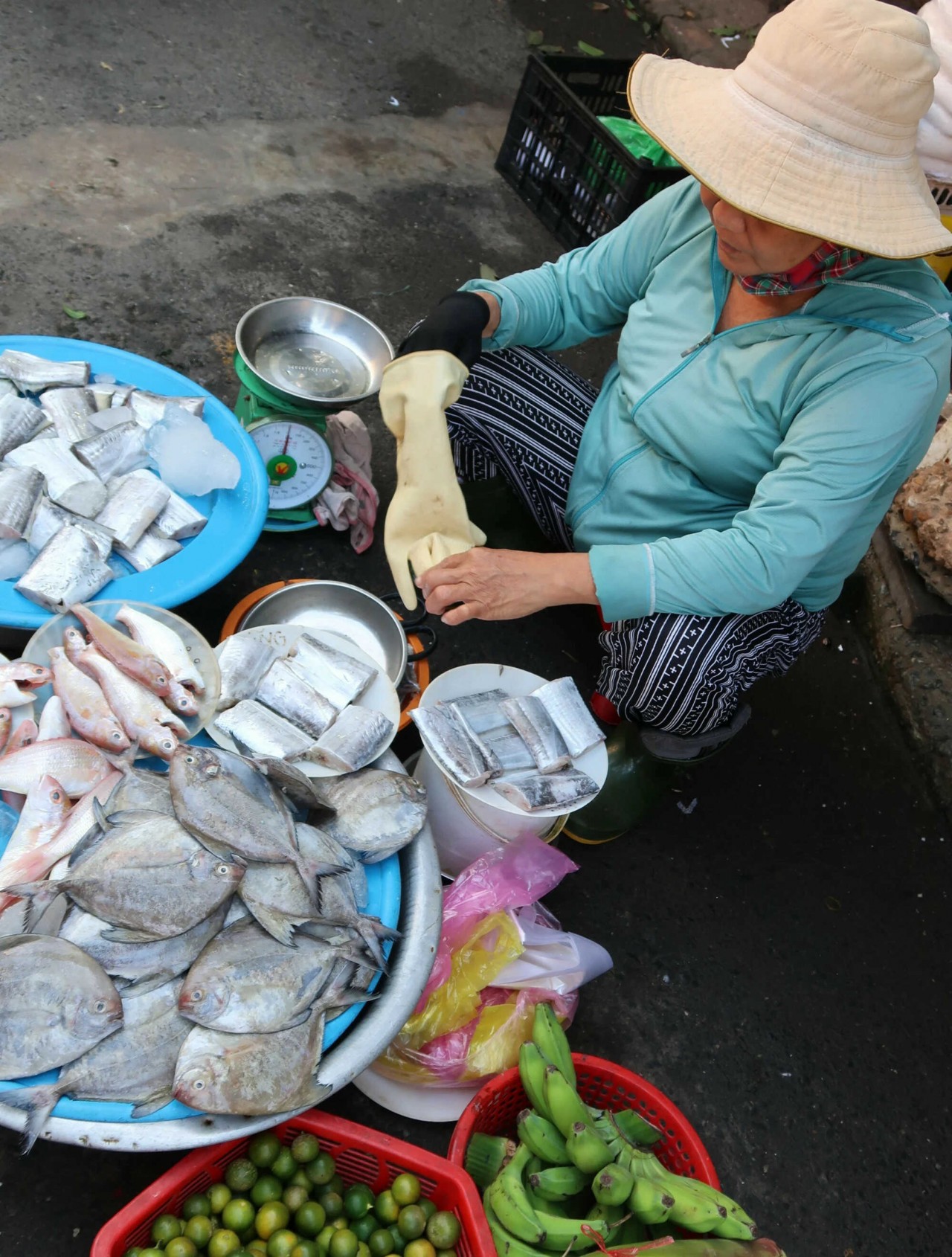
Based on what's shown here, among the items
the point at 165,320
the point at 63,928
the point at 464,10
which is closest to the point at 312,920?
the point at 63,928

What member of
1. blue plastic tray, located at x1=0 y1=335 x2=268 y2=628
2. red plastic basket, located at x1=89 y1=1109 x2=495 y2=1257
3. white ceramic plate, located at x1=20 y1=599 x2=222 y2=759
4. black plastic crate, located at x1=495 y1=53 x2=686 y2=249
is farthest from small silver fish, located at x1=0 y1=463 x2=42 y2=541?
black plastic crate, located at x1=495 y1=53 x2=686 y2=249

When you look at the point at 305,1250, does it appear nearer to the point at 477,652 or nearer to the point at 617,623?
the point at 617,623

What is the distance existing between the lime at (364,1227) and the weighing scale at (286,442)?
78.3 inches

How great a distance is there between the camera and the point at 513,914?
88.0 inches

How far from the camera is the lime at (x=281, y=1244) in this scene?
5.58ft

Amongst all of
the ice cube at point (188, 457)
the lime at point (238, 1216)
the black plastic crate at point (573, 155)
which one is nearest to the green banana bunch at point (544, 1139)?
the lime at point (238, 1216)

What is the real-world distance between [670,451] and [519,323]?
62 centimetres

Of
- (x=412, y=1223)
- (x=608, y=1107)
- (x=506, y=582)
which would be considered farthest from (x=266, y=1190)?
(x=506, y=582)

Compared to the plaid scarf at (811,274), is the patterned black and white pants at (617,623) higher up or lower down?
lower down

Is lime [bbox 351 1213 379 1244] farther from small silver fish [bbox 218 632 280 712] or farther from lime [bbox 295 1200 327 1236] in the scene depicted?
small silver fish [bbox 218 632 280 712]

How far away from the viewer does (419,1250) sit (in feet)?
5.73

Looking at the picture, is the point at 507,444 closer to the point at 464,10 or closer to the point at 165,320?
the point at 165,320

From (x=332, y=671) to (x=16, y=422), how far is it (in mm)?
1126

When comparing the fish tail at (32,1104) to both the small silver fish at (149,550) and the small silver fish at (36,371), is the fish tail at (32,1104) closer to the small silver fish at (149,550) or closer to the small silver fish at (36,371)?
the small silver fish at (149,550)
